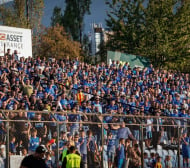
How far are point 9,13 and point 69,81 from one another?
29.8 meters

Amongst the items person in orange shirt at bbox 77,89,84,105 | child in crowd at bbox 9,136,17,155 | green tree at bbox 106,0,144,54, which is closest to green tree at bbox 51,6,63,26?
green tree at bbox 106,0,144,54

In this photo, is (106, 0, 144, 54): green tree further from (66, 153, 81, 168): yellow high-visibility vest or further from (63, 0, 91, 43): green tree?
(66, 153, 81, 168): yellow high-visibility vest

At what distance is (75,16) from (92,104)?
49.2 metres

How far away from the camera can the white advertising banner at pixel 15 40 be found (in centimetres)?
2900

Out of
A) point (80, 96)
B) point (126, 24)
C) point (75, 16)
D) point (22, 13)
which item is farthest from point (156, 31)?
point (75, 16)

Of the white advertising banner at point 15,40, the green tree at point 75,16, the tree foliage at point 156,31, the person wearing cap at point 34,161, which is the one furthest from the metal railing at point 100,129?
the green tree at point 75,16

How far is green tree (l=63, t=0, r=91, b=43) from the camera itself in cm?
6938

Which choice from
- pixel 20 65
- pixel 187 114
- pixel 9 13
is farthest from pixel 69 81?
pixel 9 13

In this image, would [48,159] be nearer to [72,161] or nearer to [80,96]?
[72,161]

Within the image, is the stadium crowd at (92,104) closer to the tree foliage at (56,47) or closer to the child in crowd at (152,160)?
the child in crowd at (152,160)

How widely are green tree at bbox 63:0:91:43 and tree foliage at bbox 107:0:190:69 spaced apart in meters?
20.7

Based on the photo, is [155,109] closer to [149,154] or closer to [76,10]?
[149,154]

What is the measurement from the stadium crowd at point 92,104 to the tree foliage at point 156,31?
44.0ft

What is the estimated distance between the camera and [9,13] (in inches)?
2045
